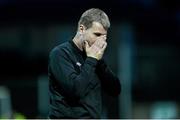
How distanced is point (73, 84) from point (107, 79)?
1.22ft

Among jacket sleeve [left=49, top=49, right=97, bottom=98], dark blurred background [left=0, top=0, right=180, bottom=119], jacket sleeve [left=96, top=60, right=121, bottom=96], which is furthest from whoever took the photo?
dark blurred background [left=0, top=0, right=180, bottom=119]

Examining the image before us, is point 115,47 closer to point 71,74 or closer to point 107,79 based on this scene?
point 107,79

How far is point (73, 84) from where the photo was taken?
4.33 m

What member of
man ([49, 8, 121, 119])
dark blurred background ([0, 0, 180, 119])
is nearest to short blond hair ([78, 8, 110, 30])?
man ([49, 8, 121, 119])

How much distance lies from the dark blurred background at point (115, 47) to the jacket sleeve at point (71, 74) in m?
9.51

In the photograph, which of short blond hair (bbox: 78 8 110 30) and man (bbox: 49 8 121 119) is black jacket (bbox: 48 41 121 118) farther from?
short blond hair (bbox: 78 8 110 30)

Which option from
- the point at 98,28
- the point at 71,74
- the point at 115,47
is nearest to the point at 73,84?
the point at 71,74

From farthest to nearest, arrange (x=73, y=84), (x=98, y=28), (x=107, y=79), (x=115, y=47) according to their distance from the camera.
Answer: (x=115, y=47)
(x=107, y=79)
(x=98, y=28)
(x=73, y=84)

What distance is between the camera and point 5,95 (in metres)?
14.1

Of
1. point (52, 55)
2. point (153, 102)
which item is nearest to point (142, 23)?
point (153, 102)

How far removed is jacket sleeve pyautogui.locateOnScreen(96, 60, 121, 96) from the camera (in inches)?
181

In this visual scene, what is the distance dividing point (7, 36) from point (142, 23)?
2.64 meters

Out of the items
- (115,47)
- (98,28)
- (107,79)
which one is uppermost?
(98,28)

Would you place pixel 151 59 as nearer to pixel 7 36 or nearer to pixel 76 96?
pixel 7 36
